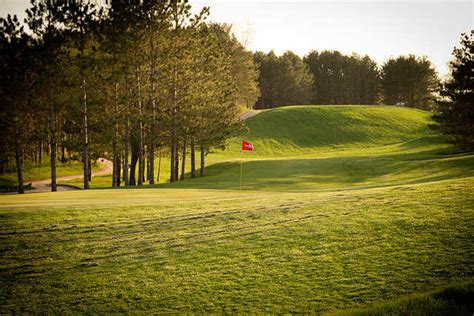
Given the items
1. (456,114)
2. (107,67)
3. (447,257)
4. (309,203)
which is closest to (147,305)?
(447,257)

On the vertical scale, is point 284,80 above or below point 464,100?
above

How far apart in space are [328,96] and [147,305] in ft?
410

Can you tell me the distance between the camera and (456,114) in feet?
133

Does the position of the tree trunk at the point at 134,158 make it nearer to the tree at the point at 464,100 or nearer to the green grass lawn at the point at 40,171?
the green grass lawn at the point at 40,171

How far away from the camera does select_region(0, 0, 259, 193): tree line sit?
32344 millimetres

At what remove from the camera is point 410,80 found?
100750 mm

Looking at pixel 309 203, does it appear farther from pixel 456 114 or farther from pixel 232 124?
pixel 456 114

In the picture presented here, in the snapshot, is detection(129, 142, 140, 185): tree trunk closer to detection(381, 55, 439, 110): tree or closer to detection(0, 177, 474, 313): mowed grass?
detection(0, 177, 474, 313): mowed grass

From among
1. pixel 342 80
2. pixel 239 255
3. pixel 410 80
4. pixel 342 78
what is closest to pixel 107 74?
pixel 239 255

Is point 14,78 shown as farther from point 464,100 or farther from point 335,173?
point 464,100

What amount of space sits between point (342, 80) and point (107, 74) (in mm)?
101263

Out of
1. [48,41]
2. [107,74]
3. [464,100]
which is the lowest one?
[464,100]

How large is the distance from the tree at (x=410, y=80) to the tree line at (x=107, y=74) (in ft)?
255

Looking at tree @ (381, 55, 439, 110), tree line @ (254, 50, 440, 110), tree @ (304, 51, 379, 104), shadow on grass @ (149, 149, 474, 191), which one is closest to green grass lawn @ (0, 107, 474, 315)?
shadow on grass @ (149, 149, 474, 191)
